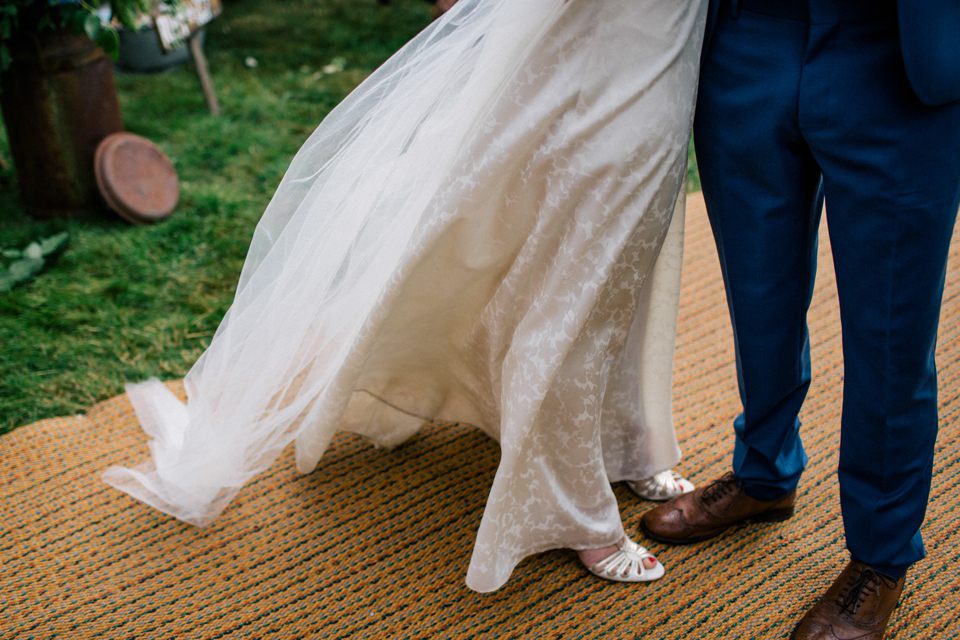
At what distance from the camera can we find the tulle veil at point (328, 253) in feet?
3.90

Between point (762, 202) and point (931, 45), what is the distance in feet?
0.92

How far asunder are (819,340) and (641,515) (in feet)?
2.52

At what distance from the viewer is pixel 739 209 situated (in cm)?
109

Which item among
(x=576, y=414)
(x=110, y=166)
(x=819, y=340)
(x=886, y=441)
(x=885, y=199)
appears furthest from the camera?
(x=110, y=166)

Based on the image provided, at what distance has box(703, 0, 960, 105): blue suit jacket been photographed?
85cm

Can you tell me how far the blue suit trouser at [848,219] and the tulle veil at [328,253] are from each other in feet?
1.14

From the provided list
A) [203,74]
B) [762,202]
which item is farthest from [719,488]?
[203,74]

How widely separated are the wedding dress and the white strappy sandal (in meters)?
0.06

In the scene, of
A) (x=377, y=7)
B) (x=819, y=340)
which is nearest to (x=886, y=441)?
(x=819, y=340)

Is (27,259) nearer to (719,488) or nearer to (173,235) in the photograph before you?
(173,235)

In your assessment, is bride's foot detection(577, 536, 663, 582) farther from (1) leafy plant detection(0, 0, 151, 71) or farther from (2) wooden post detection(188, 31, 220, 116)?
(2) wooden post detection(188, 31, 220, 116)

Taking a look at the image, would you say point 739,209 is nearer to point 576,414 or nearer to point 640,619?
point 576,414

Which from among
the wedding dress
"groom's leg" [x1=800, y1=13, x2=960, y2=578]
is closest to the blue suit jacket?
"groom's leg" [x1=800, y1=13, x2=960, y2=578]

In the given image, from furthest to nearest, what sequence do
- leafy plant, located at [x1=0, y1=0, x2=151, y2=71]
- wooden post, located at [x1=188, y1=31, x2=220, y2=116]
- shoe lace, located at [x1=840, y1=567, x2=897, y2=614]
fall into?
wooden post, located at [x1=188, y1=31, x2=220, y2=116] → leafy plant, located at [x1=0, y1=0, x2=151, y2=71] → shoe lace, located at [x1=840, y1=567, x2=897, y2=614]
